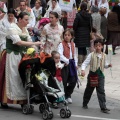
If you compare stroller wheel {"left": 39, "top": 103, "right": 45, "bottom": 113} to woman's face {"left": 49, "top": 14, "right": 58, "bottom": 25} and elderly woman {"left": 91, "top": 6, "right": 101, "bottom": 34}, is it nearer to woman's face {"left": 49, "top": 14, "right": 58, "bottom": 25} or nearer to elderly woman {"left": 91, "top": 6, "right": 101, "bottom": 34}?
woman's face {"left": 49, "top": 14, "right": 58, "bottom": 25}

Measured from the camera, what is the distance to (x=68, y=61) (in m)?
10.0

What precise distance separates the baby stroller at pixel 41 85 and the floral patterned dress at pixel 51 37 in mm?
1806

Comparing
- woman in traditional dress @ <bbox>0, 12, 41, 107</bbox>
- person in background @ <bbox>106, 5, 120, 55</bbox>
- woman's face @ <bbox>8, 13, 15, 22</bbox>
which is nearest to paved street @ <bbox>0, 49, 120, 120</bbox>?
woman in traditional dress @ <bbox>0, 12, 41, 107</bbox>

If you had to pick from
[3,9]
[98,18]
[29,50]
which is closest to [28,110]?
[29,50]

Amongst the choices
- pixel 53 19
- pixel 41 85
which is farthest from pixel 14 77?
pixel 53 19

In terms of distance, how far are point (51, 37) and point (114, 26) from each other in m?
5.68

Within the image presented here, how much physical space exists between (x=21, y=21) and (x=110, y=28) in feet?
23.9

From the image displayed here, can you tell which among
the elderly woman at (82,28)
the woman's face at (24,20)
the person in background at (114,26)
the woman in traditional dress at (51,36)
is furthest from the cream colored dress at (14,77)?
the person in background at (114,26)

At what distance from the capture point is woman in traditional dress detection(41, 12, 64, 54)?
1067 centimetres

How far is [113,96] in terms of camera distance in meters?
11.2

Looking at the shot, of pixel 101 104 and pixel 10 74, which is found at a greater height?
pixel 10 74

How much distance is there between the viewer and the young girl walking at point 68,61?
9977 millimetres

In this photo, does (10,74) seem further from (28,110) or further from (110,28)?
(110,28)

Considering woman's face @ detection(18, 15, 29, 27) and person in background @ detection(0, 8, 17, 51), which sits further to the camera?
person in background @ detection(0, 8, 17, 51)
